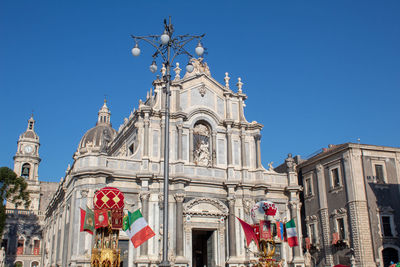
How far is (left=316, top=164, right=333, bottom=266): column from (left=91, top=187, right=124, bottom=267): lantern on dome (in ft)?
66.4

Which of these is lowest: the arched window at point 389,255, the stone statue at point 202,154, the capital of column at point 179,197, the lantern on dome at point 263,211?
the arched window at point 389,255

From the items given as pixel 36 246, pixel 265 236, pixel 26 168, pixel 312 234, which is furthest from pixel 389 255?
pixel 26 168

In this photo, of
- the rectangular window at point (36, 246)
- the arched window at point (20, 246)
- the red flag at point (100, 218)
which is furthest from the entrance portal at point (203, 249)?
the arched window at point (20, 246)

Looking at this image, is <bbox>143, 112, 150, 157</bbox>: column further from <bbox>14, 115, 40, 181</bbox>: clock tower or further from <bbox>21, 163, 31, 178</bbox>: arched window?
<bbox>21, 163, 31, 178</bbox>: arched window

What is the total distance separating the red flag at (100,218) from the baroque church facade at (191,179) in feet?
35.3

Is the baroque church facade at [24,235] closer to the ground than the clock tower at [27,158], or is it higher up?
closer to the ground

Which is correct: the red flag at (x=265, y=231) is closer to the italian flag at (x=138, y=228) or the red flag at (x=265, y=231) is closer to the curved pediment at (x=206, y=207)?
the italian flag at (x=138, y=228)

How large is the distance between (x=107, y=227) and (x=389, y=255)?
2184 centimetres

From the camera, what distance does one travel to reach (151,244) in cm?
2927

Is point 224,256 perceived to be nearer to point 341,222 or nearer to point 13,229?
point 341,222

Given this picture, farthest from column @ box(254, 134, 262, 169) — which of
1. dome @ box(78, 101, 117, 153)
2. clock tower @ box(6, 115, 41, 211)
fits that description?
clock tower @ box(6, 115, 41, 211)

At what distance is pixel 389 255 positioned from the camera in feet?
102

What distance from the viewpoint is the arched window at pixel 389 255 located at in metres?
30.8

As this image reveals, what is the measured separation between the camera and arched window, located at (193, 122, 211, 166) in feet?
111
